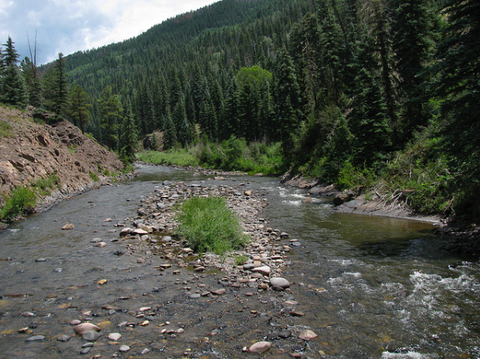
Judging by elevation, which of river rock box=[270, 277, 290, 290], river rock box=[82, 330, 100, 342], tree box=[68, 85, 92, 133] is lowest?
river rock box=[270, 277, 290, 290]

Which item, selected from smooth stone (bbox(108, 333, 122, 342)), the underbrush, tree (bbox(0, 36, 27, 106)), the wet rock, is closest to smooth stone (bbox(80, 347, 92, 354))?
smooth stone (bbox(108, 333, 122, 342))

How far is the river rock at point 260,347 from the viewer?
521 cm

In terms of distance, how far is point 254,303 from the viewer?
6980 millimetres

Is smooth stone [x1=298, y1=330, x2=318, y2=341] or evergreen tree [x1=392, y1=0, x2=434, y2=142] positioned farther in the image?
evergreen tree [x1=392, y1=0, x2=434, y2=142]

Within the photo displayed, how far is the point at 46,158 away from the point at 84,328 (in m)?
22.6

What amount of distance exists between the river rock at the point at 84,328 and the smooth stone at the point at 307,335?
4020 mm

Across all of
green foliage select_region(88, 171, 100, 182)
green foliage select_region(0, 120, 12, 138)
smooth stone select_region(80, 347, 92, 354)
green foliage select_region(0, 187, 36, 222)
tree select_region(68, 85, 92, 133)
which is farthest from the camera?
tree select_region(68, 85, 92, 133)

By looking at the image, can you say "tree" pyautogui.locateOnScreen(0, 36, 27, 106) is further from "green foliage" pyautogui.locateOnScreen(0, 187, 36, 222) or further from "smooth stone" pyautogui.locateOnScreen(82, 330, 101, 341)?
"smooth stone" pyautogui.locateOnScreen(82, 330, 101, 341)

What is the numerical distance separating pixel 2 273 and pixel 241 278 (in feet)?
23.8

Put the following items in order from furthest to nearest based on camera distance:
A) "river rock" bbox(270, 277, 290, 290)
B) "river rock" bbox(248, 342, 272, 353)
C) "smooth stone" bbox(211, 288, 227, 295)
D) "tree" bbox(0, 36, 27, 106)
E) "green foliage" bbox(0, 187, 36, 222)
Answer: "tree" bbox(0, 36, 27, 106), "green foliage" bbox(0, 187, 36, 222), "river rock" bbox(270, 277, 290, 290), "smooth stone" bbox(211, 288, 227, 295), "river rock" bbox(248, 342, 272, 353)

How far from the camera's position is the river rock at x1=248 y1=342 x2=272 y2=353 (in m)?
5.21

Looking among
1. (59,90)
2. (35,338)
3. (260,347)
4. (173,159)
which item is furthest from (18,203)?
(173,159)

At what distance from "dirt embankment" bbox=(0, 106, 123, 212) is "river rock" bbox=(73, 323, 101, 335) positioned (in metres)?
13.8

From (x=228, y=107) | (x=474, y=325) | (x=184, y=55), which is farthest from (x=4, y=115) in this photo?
(x=184, y=55)
